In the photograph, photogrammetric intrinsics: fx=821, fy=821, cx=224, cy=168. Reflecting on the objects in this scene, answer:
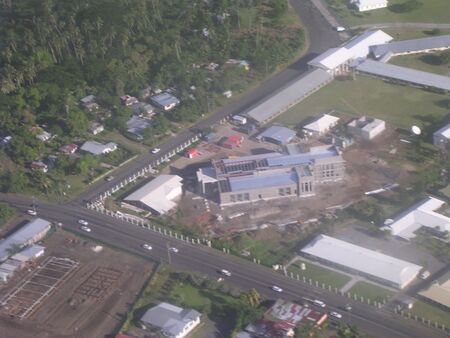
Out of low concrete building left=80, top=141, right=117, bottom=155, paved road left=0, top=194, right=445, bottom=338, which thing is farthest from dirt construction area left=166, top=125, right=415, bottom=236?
low concrete building left=80, top=141, right=117, bottom=155

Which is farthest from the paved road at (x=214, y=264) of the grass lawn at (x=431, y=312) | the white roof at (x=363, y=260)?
the white roof at (x=363, y=260)

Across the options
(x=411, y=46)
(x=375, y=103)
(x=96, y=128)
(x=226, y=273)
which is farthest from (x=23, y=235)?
(x=411, y=46)

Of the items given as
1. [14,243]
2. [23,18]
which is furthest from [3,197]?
[23,18]

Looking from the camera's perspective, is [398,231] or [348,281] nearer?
[348,281]

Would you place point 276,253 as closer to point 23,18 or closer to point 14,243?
point 14,243

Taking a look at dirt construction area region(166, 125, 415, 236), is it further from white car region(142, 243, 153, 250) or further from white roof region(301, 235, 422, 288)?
white roof region(301, 235, 422, 288)
